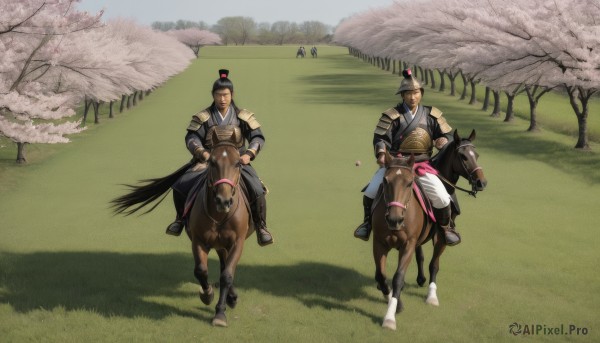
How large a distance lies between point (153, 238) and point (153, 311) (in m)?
5.13

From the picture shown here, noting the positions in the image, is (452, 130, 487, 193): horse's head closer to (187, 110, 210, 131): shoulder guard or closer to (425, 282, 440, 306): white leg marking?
(425, 282, 440, 306): white leg marking

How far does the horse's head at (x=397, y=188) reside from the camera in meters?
8.51

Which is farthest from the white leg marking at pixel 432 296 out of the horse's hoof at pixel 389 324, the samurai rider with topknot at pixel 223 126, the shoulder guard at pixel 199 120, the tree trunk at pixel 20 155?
the tree trunk at pixel 20 155

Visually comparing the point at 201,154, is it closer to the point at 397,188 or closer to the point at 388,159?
the point at 388,159

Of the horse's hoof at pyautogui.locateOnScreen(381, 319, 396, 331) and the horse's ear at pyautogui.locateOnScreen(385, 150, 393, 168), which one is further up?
the horse's ear at pyautogui.locateOnScreen(385, 150, 393, 168)

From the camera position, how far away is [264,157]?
26734 mm

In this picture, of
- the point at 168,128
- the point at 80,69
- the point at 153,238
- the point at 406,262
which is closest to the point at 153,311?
the point at 406,262

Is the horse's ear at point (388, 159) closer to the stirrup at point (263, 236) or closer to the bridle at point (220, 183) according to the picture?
the bridle at point (220, 183)

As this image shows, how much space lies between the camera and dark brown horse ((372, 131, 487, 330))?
858cm

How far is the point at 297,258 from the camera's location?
12789 mm

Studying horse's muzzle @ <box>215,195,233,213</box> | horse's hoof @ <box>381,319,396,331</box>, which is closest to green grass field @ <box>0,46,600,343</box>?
horse's hoof @ <box>381,319,396,331</box>

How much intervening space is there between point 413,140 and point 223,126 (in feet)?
9.11

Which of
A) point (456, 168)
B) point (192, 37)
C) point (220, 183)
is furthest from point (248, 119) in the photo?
point (192, 37)

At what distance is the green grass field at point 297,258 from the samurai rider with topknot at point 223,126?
133 centimetres
